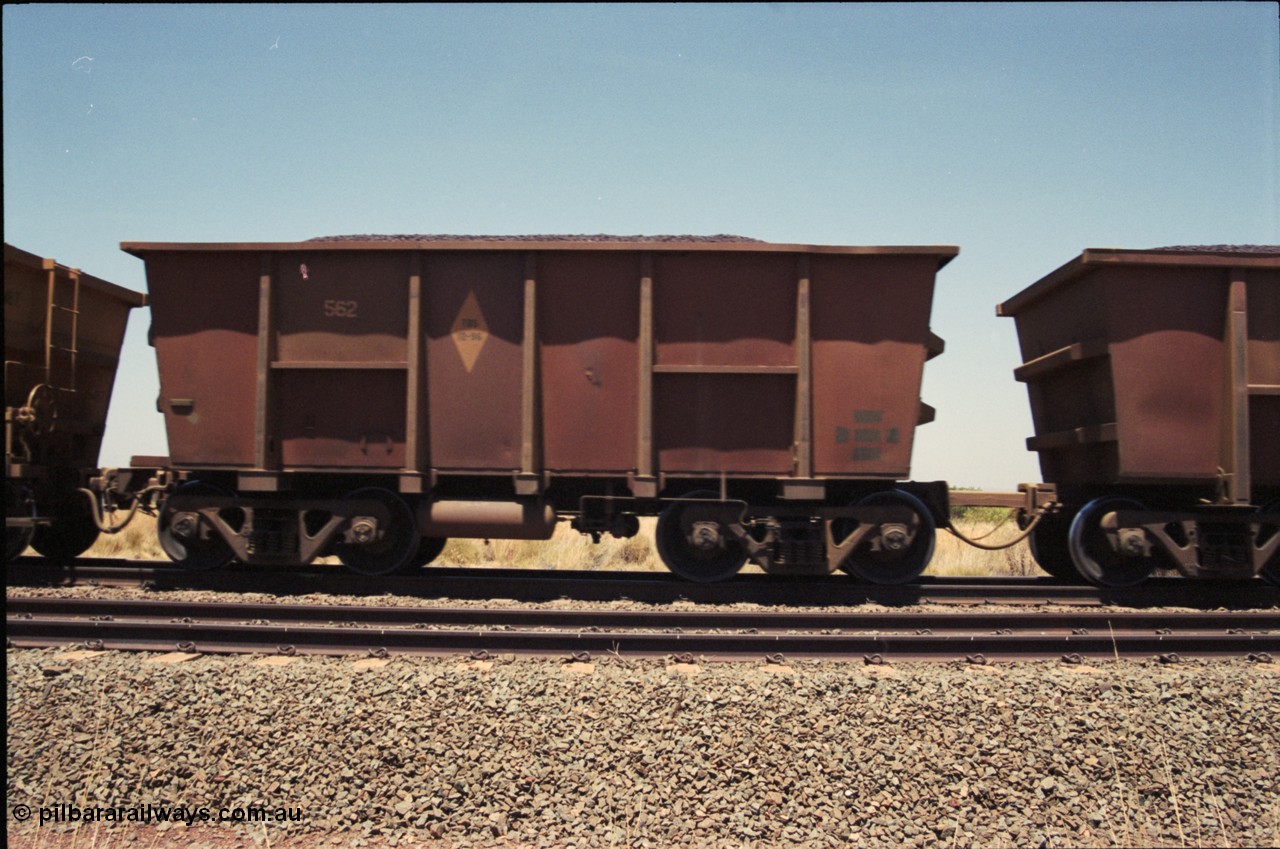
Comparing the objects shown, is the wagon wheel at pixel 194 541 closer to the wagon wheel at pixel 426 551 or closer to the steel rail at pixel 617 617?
the steel rail at pixel 617 617

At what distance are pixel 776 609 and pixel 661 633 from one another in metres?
1.39

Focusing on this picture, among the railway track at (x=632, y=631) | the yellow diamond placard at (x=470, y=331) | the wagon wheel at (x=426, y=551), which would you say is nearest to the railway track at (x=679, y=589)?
the wagon wheel at (x=426, y=551)

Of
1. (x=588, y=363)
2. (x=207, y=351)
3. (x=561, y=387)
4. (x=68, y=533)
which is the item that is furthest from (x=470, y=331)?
(x=68, y=533)

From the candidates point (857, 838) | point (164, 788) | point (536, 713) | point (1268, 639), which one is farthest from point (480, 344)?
point (1268, 639)

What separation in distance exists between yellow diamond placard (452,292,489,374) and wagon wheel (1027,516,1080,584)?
6184 mm

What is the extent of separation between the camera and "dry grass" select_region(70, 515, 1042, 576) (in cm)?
1076

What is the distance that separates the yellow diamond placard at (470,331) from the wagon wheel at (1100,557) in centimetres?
606

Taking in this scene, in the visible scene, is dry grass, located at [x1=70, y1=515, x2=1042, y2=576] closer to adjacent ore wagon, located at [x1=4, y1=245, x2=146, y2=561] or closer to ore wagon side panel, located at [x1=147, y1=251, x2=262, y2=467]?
adjacent ore wagon, located at [x1=4, y1=245, x2=146, y2=561]

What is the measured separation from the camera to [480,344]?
711 centimetres

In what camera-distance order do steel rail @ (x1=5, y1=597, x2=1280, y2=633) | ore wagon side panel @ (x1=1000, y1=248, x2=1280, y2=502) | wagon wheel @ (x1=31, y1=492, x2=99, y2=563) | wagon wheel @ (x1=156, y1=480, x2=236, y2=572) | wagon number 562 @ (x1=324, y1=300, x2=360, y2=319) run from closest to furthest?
steel rail @ (x1=5, y1=597, x2=1280, y2=633) → ore wagon side panel @ (x1=1000, y1=248, x2=1280, y2=502) → wagon number 562 @ (x1=324, y1=300, x2=360, y2=319) → wagon wheel @ (x1=156, y1=480, x2=236, y2=572) → wagon wheel @ (x1=31, y1=492, x2=99, y2=563)

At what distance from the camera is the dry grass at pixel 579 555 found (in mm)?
10758

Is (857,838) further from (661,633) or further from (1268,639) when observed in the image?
(1268,639)

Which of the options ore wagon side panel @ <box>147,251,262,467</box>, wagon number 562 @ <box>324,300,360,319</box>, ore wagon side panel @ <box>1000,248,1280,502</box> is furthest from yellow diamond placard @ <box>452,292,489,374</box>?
ore wagon side panel @ <box>1000,248,1280,502</box>

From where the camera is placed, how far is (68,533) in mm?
8617
